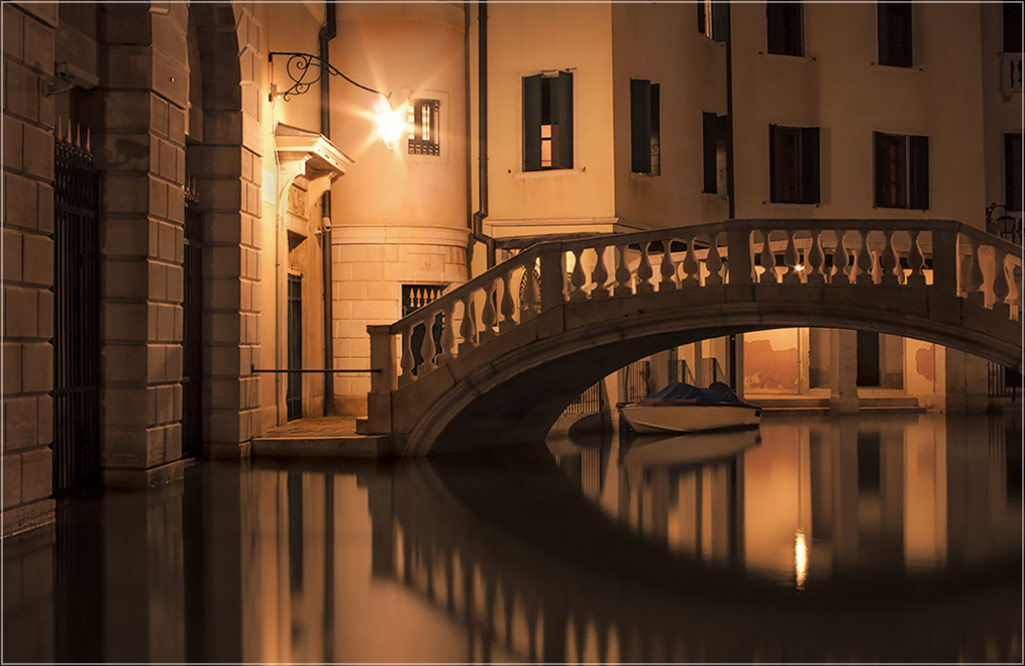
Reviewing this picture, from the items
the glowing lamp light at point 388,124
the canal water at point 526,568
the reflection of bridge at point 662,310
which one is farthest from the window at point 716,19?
the canal water at point 526,568

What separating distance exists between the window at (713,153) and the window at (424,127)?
17.3ft

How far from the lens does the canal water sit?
564 cm

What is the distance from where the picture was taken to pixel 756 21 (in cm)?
2366

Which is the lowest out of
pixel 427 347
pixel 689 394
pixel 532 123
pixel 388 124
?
pixel 689 394

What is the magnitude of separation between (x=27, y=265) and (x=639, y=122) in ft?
42.5

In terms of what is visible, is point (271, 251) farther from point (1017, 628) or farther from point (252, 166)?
point (1017, 628)

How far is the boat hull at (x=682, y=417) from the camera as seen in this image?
62.8 feet

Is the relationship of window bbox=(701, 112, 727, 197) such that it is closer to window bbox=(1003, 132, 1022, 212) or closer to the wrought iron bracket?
the wrought iron bracket

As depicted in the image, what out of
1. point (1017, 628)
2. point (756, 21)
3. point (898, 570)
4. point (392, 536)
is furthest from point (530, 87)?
point (1017, 628)

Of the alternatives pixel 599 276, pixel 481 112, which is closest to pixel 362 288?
pixel 481 112

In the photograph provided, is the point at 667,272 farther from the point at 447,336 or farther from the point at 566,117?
the point at 566,117

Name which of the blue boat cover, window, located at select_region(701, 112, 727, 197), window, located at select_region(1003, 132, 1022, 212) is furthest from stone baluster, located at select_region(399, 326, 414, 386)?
window, located at select_region(1003, 132, 1022, 212)

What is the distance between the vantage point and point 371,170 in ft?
63.5

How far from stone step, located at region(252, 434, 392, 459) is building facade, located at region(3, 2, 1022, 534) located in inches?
10.5
